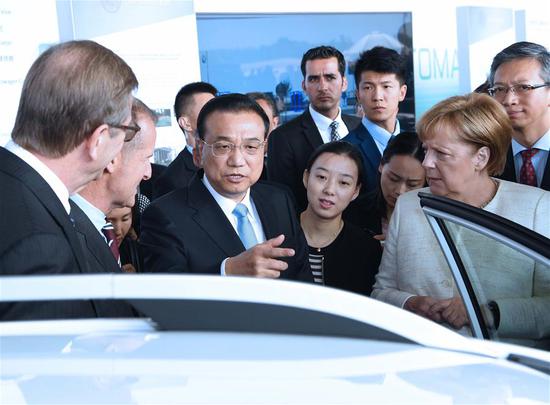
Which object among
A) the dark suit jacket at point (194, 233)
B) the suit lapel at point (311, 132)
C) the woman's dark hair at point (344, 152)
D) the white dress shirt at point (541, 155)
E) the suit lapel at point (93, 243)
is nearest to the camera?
the suit lapel at point (93, 243)

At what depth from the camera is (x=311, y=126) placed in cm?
491

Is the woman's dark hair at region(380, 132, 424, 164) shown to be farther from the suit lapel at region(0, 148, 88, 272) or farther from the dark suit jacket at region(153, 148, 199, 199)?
the suit lapel at region(0, 148, 88, 272)

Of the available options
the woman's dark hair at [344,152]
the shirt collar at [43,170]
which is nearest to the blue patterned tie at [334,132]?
the woman's dark hair at [344,152]

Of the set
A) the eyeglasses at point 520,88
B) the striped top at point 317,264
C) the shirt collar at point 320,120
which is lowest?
the striped top at point 317,264

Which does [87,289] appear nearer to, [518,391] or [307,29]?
[518,391]

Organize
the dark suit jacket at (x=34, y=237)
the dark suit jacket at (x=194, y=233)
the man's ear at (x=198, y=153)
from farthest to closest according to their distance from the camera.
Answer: the man's ear at (x=198, y=153), the dark suit jacket at (x=194, y=233), the dark suit jacket at (x=34, y=237)

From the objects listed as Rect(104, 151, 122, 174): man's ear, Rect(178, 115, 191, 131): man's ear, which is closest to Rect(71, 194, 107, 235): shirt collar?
Rect(104, 151, 122, 174): man's ear

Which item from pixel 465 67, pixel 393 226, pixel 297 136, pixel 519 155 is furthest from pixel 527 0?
pixel 393 226

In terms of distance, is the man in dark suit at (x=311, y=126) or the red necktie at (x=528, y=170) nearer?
the red necktie at (x=528, y=170)

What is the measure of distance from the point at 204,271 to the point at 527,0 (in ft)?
27.2

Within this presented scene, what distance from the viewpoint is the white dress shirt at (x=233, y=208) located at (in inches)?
114

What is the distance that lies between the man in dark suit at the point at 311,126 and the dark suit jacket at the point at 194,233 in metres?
1.51

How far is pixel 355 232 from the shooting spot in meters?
3.57

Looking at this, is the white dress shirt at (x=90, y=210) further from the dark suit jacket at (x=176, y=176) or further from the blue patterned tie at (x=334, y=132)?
the blue patterned tie at (x=334, y=132)
